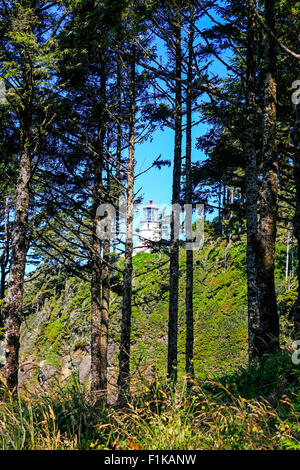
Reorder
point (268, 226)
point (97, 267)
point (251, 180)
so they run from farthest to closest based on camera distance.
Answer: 1. point (97, 267)
2. point (251, 180)
3. point (268, 226)

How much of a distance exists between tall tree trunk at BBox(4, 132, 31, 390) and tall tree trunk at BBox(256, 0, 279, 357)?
451 cm

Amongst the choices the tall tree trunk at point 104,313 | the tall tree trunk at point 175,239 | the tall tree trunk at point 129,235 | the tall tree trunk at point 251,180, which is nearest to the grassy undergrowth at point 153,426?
the tall tree trunk at point 251,180

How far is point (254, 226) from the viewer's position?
23.0 ft

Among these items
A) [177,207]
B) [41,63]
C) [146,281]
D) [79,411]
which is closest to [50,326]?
[146,281]

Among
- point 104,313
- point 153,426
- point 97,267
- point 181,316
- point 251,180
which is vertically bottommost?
point 181,316

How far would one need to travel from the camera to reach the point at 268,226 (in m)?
5.75

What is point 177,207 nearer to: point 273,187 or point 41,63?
point 273,187

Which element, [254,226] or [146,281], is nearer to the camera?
[254,226]

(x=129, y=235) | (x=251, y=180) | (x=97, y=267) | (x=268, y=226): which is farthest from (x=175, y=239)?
(x=268, y=226)

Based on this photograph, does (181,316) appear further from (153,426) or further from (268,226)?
(153,426)

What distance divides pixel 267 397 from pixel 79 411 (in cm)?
215

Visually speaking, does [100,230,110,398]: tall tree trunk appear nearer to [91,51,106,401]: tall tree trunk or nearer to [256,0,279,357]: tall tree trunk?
[91,51,106,401]: tall tree trunk

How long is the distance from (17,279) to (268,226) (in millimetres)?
4869

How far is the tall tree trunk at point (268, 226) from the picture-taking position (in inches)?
216
